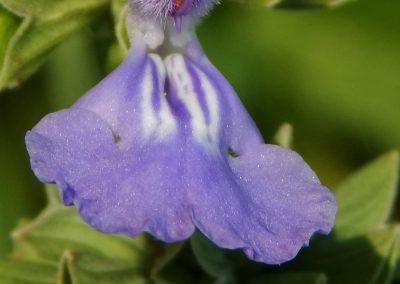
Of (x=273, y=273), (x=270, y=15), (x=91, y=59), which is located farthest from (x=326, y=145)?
(x=273, y=273)

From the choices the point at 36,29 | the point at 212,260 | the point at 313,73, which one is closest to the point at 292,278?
the point at 212,260

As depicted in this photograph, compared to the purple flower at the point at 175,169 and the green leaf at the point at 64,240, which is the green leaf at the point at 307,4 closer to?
the purple flower at the point at 175,169

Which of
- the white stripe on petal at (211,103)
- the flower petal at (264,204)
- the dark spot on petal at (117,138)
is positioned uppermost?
the dark spot on petal at (117,138)

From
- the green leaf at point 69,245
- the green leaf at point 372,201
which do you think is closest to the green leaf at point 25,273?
the green leaf at point 69,245

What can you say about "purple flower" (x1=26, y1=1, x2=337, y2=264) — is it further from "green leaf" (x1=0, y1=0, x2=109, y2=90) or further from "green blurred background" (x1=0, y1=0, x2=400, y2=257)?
"green blurred background" (x1=0, y1=0, x2=400, y2=257)

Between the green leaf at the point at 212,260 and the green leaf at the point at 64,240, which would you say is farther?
the green leaf at the point at 64,240

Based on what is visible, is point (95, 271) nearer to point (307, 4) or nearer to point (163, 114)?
point (163, 114)

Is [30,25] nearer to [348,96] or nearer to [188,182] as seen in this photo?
[188,182]

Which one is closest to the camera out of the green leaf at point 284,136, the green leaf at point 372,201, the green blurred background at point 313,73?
the green leaf at point 284,136
